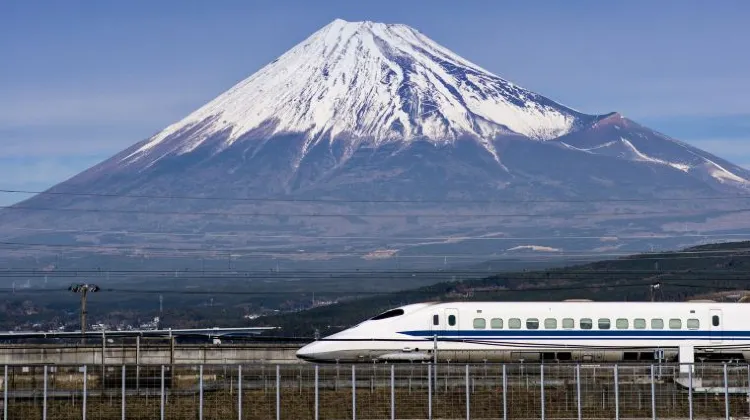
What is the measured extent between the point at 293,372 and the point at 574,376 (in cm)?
1064

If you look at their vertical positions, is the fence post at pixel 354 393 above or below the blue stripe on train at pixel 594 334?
below

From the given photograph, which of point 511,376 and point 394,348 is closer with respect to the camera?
point 511,376

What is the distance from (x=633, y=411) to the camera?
55812mm

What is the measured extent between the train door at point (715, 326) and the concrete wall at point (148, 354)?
2253cm

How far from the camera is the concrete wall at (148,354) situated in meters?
80.6

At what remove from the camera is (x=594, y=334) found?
80062 millimetres

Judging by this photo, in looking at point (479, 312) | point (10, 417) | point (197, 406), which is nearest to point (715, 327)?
point (479, 312)

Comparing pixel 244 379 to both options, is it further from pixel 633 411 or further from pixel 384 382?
pixel 633 411

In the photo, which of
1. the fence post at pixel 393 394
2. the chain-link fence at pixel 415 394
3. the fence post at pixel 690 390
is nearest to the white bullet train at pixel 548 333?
the chain-link fence at pixel 415 394

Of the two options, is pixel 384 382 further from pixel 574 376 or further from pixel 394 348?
pixel 394 348

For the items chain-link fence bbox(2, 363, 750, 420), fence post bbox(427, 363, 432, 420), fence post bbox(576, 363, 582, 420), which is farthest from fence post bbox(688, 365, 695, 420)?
fence post bbox(427, 363, 432, 420)

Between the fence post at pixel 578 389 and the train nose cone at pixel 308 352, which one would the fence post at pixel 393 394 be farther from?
the train nose cone at pixel 308 352

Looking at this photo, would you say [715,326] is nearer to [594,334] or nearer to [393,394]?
[594,334]

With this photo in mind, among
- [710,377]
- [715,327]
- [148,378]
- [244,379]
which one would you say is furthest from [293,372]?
[715,327]
